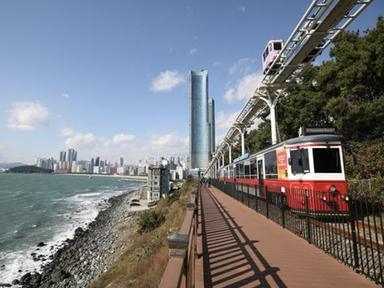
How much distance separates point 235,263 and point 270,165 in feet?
26.9

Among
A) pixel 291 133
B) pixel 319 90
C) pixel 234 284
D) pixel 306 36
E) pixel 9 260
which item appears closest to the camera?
pixel 234 284

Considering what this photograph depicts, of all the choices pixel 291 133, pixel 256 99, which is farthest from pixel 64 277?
pixel 291 133

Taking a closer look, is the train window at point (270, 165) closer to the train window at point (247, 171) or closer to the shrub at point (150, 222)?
the train window at point (247, 171)

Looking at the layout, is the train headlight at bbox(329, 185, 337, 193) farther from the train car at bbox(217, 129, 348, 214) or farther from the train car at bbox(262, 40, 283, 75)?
the train car at bbox(262, 40, 283, 75)

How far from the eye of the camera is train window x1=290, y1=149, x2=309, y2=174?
30.9 feet

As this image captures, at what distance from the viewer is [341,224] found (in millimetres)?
8547

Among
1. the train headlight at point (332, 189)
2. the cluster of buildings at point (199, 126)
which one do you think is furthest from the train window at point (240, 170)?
the cluster of buildings at point (199, 126)

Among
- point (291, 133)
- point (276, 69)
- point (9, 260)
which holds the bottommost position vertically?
point (9, 260)

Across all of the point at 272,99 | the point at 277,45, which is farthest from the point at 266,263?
the point at 277,45

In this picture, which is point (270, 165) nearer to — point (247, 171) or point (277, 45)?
point (247, 171)

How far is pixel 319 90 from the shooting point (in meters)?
22.4

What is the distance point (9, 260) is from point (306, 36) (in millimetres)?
25482

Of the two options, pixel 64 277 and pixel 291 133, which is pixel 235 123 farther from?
pixel 64 277

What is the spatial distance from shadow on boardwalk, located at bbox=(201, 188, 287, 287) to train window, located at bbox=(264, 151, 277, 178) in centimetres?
502
